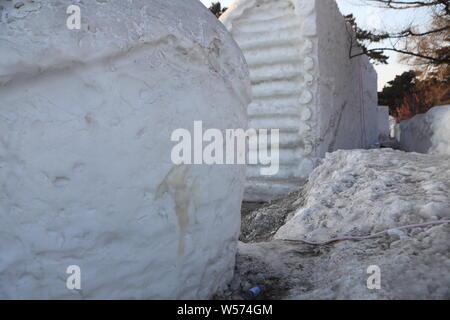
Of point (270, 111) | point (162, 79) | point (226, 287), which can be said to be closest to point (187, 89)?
point (162, 79)

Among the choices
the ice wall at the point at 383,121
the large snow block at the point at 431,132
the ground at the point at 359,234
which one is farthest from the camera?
the ice wall at the point at 383,121

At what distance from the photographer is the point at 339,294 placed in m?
1.40

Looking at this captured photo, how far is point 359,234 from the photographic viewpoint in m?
2.06

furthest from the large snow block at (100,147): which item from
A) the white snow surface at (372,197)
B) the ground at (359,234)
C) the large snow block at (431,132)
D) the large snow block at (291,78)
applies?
the large snow block at (431,132)

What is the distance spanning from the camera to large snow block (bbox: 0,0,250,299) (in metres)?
1.06

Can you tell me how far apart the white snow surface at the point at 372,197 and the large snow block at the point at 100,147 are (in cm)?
119

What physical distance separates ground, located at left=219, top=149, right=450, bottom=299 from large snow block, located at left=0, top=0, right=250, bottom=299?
20.7 inches

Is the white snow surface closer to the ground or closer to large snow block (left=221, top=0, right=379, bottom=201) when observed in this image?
the ground

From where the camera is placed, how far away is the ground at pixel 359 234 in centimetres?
144

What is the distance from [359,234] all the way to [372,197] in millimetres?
458

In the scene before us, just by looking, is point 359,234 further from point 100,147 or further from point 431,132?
point 431,132

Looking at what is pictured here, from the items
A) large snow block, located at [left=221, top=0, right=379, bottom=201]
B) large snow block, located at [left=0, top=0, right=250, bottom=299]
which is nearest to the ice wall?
large snow block, located at [left=221, top=0, right=379, bottom=201]

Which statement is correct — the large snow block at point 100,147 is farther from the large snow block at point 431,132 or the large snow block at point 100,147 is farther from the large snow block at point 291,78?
the large snow block at point 431,132

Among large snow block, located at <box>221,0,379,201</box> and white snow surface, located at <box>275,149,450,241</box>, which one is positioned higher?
large snow block, located at <box>221,0,379,201</box>
